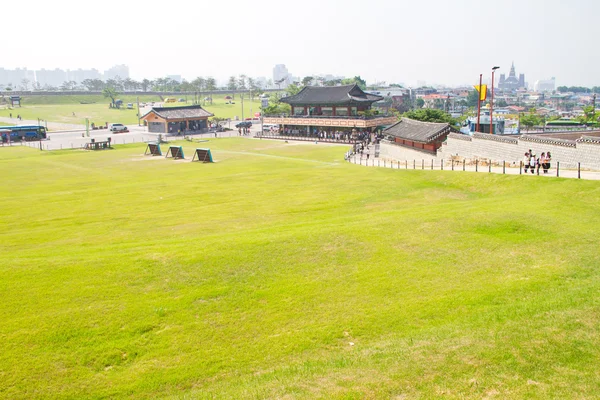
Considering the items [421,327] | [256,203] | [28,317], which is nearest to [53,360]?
[28,317]

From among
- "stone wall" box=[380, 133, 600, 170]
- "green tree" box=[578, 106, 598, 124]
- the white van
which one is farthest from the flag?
the white van

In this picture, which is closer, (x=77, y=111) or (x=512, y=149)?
(x=512, y=149)

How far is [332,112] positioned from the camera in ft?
289

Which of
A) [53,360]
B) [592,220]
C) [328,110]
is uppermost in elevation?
[328,110]

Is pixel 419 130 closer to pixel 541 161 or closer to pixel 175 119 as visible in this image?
pixel 541 161

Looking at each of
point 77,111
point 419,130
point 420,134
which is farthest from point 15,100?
point 420,134

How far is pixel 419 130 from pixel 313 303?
41.1 meters

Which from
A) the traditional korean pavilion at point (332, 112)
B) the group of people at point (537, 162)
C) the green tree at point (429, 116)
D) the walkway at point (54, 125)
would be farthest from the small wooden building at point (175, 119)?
the group of people at point (537, 162)

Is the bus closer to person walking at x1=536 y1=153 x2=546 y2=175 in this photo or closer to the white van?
the white van

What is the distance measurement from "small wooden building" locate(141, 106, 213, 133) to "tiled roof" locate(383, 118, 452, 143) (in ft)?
173

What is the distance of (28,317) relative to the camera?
12484mm

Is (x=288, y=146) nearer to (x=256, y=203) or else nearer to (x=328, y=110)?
(x=328, y=110)

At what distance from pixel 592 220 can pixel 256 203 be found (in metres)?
17.5

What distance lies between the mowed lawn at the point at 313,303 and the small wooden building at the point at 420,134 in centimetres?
2231
